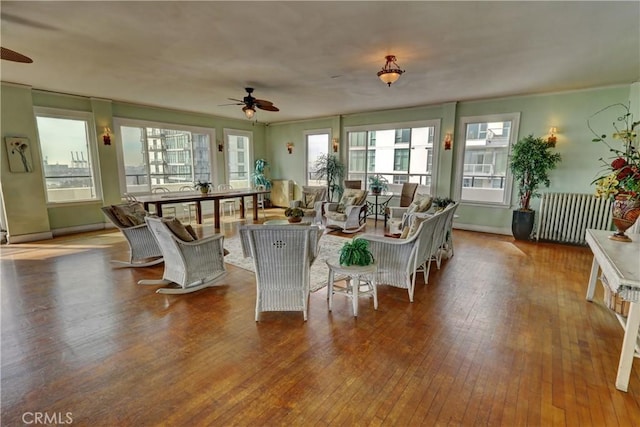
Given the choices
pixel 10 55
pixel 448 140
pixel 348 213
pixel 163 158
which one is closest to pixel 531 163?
pixel 448 140

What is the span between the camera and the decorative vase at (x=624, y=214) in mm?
2512

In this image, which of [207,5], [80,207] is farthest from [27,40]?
[80,207]

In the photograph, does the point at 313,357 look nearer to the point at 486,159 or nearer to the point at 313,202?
the point at 313,202

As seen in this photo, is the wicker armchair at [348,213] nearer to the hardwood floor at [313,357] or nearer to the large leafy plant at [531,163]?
the hardwood floor at [313,357]

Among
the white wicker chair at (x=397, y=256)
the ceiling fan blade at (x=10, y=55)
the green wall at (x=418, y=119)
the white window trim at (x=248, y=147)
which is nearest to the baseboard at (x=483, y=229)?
the green wall at (x=418, y=119)

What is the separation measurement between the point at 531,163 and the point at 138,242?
6.68 m

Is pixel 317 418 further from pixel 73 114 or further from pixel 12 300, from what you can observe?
pixel 73 114

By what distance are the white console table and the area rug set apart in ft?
8.36

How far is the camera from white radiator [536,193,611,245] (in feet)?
17.1

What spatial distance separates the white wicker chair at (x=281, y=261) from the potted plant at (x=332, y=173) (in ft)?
19.0

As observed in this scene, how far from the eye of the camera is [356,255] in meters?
2.88

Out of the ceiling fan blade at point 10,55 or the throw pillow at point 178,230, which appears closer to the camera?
the ceiling fan blade at point 10,55

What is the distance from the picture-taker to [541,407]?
183 centimetres

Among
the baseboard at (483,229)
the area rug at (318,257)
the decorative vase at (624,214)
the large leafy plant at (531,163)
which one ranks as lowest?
the area rug at (318,257)
